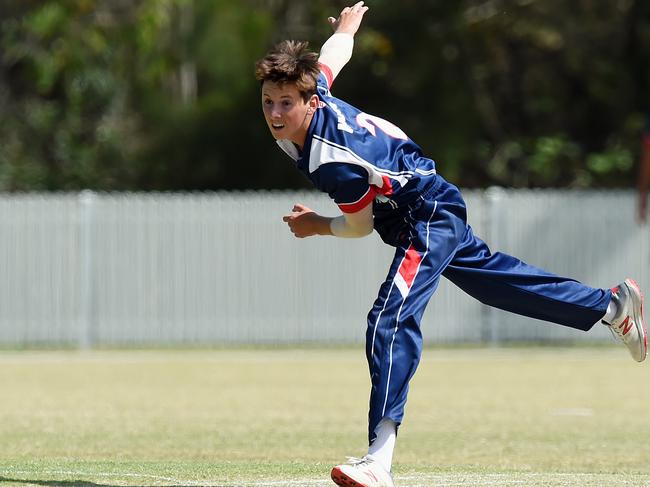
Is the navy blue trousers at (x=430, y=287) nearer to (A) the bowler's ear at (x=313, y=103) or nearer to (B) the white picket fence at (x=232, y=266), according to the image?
(A) the bowler's ear at (x=313, y=103)

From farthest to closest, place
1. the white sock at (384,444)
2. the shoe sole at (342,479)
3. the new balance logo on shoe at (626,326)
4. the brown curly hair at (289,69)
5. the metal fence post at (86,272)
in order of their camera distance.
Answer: the metal fence post at (86,272)
the new balance logo on shoe at (626,326)
the brown curly hair at (289,69)
the white sock at (384,444)
the shoe sole at (342,479)

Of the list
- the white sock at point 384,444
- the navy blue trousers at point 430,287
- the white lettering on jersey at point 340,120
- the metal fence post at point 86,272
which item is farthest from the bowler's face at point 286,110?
the metal fence post at point 86,272

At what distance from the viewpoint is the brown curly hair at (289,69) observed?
6.30 metres

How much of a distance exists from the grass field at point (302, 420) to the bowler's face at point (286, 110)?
1643 mm

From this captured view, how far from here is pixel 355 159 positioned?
6.26 meters

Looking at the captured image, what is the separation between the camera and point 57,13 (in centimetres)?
2506

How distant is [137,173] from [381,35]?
496cm

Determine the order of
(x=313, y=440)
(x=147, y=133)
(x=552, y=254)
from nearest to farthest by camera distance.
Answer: (x=313, y=440), (x=552, y=254), (x=147, y=133)

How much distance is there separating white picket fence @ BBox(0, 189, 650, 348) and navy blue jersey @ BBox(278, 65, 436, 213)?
41.0 feet

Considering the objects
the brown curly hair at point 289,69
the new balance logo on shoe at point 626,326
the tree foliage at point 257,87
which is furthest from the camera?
the tree foliage at point 257,87

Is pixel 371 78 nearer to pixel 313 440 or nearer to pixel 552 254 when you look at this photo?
pixel 552 254

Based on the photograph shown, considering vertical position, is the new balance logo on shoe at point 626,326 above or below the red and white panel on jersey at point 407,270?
below

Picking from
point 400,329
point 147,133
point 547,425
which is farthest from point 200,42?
point 400,329

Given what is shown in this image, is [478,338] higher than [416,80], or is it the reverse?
[416,80]
